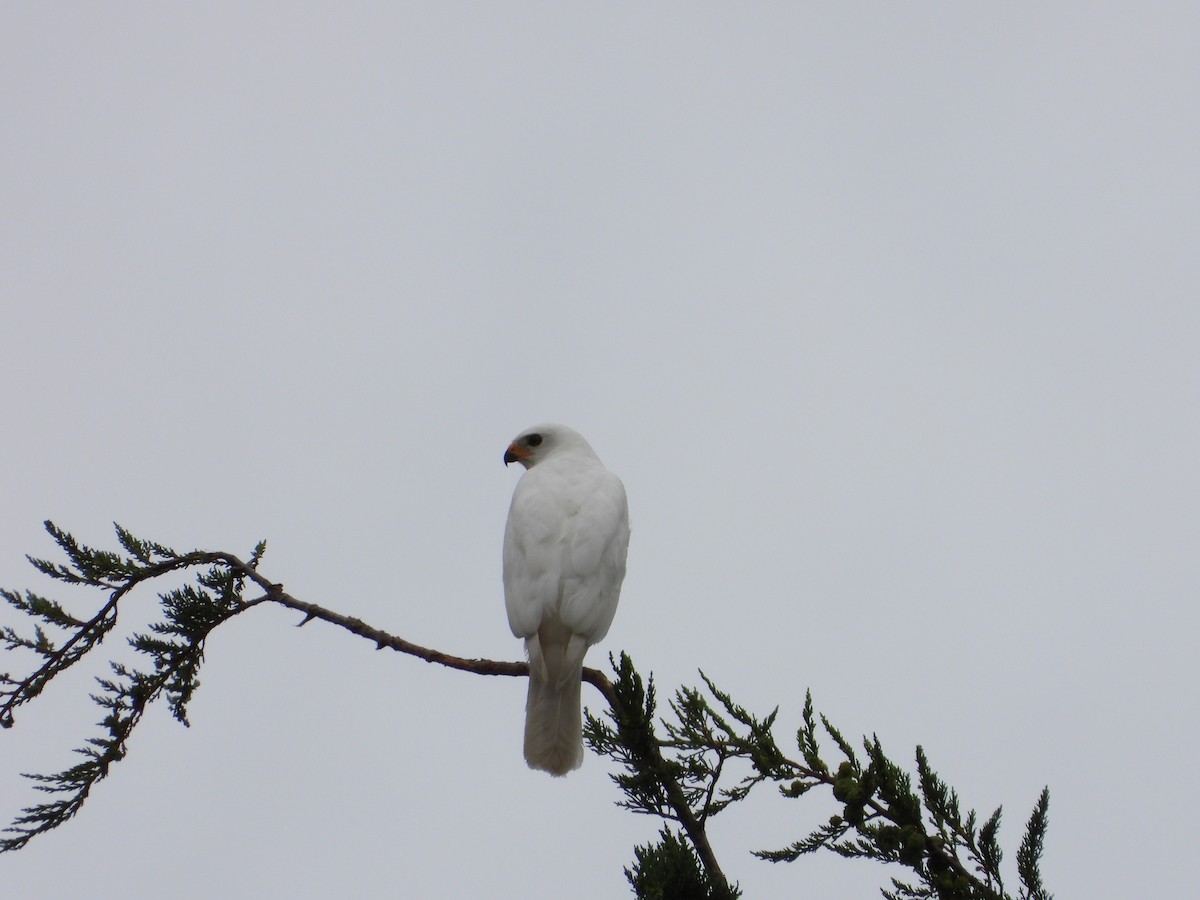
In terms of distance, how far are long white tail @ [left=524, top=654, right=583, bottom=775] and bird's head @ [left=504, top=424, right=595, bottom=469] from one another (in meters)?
2.74

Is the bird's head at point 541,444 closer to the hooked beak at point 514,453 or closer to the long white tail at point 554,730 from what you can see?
the hooked beak at point 514,453

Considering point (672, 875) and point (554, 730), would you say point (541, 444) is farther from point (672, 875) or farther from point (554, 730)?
point (672, 875)

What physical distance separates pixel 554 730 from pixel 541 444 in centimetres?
324

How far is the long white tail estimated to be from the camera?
207 inches

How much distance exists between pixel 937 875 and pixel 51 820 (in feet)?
9.36

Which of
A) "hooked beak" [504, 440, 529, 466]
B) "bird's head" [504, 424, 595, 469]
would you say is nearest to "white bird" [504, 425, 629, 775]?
"bird's head" [504, 424, 595, 469]

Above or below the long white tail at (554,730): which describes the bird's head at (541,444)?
above

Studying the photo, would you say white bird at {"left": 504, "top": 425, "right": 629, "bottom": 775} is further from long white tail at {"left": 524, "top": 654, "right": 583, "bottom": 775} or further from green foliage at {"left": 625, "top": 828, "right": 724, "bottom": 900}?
green foliage at {"left": 625, "top": 828, "right": 724, "bottom": 900}

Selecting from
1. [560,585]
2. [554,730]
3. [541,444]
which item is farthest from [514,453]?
[554,730]

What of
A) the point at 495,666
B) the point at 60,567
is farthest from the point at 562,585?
the point at 60,567

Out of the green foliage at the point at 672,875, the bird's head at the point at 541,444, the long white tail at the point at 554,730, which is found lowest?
the green foliage at the point at 672,875

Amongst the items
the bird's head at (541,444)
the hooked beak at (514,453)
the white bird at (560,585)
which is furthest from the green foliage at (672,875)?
the hooked beak at (514,453)

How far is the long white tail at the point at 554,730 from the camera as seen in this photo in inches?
207

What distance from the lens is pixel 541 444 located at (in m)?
8.13
